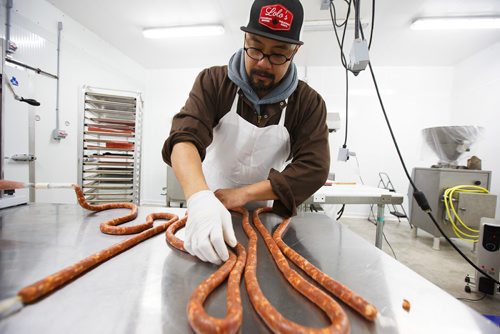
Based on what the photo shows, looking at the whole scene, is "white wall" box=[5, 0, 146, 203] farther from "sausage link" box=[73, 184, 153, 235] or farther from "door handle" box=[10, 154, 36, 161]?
"sausage link" box=[73, 184, 153, 235]

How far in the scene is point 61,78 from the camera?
2.90 m

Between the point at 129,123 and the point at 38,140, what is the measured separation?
1.03 metres

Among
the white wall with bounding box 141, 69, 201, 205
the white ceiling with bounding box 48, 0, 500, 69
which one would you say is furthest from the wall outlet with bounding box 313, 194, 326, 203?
the white wall with bounding box 141, 69, 201, 205

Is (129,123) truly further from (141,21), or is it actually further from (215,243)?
(215,243)

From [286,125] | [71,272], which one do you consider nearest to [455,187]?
[286,125]

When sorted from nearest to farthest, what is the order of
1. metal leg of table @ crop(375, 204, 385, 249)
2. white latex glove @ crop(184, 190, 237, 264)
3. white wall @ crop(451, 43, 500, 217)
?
white latex glove @ crop(184, 190, 237, 264), metal leg of table @ crop(375, 204, 385, 249), white wall @ crop(451, 43, 500, 217)

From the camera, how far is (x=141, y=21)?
127 inches

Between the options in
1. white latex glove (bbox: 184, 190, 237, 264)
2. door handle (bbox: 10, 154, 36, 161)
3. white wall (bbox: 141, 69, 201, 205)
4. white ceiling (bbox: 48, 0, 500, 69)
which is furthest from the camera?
white wall (bbox: 141, 69, 201, 205)

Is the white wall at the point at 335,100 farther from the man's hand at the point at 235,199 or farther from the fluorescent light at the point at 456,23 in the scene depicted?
the man's hand at the point at 235,199

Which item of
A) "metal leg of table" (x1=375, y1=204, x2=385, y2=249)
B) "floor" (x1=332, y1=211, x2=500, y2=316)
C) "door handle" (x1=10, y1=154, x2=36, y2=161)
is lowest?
"floor" (x1=332, y1=211, x2=500, y2=316)

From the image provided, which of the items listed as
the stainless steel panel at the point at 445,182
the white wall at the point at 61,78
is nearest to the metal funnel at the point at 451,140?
the stainless steel panel at the point at 445,182

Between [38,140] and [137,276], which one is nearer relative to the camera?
[137,276]

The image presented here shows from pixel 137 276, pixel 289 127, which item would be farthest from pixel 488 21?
pixel 137 276

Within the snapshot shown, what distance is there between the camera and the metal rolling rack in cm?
278
